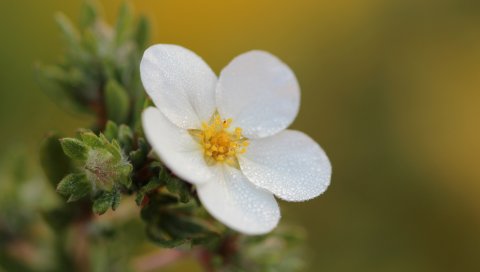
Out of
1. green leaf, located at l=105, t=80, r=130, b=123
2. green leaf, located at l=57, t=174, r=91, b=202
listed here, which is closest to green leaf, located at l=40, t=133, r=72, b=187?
green leaf, located at l=105, t=80, r=130, b=123

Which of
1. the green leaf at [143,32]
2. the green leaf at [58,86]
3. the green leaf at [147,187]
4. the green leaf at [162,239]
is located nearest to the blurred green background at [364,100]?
the green leaf at [58,86]

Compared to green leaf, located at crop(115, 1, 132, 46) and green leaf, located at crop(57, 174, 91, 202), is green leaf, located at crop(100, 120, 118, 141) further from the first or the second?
green leaf, located at crop(115, 1, 132, 46)

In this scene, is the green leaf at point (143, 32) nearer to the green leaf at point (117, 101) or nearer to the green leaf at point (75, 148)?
the green leaf at point (117, 101)

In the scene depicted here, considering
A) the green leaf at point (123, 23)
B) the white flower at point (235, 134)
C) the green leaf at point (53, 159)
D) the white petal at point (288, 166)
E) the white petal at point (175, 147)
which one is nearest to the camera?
the white petal at point (175, 147)

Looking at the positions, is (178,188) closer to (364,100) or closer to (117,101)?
(117,101)

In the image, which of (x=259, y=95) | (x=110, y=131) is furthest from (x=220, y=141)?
(x=110, y=131)

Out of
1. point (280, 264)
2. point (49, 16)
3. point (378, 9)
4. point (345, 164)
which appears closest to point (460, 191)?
point (345, 164)
